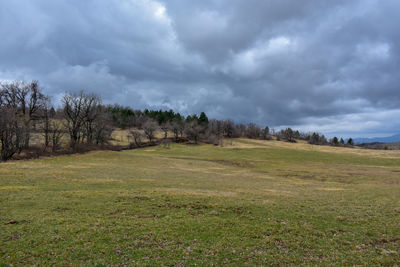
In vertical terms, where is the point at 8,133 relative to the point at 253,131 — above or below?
below

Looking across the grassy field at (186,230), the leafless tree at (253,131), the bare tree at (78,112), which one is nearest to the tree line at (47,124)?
the bare tree at (78,112)

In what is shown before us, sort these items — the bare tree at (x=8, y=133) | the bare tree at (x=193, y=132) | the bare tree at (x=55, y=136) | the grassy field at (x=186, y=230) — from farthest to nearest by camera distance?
the bare tree at (x=193, y=132), the bare tree at (x=55, y=136), the bare tree at (x=8, y=133), the grassy field at (x=186, y=230)

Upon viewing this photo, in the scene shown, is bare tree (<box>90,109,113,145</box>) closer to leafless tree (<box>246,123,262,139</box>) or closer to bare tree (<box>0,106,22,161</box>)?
bare tree (<box>0,106,22,161</box>)

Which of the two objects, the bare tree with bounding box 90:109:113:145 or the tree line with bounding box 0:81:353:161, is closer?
the tree line with bounding box 0:81:353:161

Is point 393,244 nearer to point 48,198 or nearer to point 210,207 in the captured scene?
point 210,207

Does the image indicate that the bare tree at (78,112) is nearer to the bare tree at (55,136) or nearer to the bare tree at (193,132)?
the bare tree at (55,136)

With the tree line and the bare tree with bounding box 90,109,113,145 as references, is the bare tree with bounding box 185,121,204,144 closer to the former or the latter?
the tree line

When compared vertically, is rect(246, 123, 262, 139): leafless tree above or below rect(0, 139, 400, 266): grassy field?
above

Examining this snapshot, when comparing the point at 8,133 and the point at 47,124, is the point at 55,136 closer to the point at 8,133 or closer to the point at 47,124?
the point at 47,124

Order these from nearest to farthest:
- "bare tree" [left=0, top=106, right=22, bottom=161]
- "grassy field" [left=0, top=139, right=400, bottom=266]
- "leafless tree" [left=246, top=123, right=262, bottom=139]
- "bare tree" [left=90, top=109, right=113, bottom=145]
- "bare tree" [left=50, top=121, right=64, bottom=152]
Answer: "grassy field" [left=0, top=139, right=400, bottom=266] < "bare tree" [left=0, top=106, right=22, bottom=161] < "bare tree" [left=50, top=121, right=64, bottom=152] < "bare tree" [left=90, top=109, right=113, bottom=145] < "leafless tree" [left=246, top=123, right=262, bottom=139]

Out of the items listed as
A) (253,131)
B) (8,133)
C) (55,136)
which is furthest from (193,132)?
(8,133)

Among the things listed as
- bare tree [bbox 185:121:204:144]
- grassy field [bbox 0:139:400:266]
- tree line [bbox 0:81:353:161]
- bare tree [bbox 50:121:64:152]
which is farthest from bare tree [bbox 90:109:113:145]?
grassy field [bbox 0:139:400:266]

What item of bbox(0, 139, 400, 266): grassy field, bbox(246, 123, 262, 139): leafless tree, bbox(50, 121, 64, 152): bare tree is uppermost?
bbox(246, 123, 262, 139): leafless tree

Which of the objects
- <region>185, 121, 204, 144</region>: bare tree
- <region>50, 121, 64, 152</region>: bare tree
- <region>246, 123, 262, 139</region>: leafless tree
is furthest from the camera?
<region>246, 123, 262, 139</region>: leafless tree
